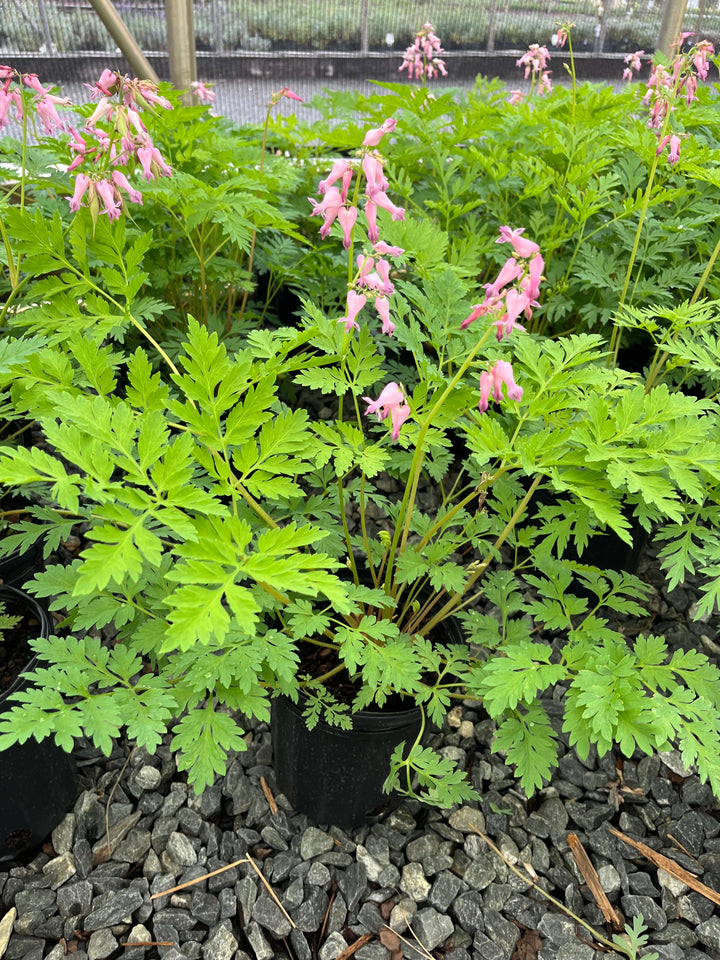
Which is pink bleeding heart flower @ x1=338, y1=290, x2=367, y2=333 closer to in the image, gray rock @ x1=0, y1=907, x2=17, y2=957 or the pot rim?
the pot rim

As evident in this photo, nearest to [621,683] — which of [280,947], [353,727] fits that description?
[353,727]

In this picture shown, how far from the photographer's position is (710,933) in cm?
146

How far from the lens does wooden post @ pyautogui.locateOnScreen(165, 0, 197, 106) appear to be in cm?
272

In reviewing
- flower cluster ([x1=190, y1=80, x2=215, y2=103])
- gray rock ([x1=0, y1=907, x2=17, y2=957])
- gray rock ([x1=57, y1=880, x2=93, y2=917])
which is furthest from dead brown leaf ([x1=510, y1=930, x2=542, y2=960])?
flower cluster ([x1=190, y1=80, x2=215, y2=103])

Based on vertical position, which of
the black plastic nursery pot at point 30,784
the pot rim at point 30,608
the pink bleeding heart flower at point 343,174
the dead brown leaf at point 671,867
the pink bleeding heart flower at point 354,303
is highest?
the pink bleeding heart flower at point 343,174

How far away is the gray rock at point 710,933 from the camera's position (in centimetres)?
145

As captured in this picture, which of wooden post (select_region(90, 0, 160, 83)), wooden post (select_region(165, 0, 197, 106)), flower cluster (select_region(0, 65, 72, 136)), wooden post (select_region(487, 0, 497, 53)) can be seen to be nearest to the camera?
flower cluster (select_region(0, 65, 72, 136))

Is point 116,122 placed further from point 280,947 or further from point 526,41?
Result: point 526,41

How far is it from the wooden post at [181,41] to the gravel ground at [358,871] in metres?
2.66

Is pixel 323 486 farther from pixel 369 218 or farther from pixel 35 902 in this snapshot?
pixel 35 902

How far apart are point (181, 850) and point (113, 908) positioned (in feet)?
0.56

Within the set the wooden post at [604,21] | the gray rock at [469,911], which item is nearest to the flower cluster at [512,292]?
the gray rock at [469,911]

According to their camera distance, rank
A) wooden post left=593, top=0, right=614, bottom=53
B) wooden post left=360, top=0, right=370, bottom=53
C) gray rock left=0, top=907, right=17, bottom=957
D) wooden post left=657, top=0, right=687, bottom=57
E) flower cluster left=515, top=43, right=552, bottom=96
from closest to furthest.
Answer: gray rock left=0, top=907, right=17, bottom=957, flower cluster left=515, top=43, right=552, bottom=96, wooden post left=657, top=0, right=687, bottom=57, wooden post left=360, top=0, right=370, bottom=53, wooden post left=593, top=0, right=614, bottom=53

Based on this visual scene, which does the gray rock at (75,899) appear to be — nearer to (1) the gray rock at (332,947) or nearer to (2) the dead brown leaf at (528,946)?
(1) the gray rock at (332,947)
